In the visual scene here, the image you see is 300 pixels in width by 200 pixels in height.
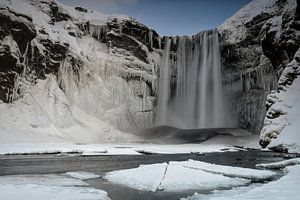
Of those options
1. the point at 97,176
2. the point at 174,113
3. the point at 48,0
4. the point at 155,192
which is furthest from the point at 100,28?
the point at 155,192

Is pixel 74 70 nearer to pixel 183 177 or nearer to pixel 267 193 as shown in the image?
pixel 183 177

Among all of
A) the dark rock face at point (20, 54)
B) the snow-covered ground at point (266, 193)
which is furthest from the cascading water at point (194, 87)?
the snow-covered ground at point (266, 193)

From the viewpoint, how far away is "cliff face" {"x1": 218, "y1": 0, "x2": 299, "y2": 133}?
59.0m

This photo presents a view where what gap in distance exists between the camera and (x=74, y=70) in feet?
190

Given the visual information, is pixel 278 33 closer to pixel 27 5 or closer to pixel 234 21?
pixel 234 21

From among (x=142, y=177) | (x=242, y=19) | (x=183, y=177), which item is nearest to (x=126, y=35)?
(x=242, y=19)

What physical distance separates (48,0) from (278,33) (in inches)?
1605

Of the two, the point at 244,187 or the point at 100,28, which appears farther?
the point at 100,28

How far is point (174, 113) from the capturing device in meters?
69.4

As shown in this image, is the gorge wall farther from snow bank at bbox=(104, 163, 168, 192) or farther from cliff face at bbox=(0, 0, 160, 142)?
snow bank at bbox=(104, 163, 168, 192)

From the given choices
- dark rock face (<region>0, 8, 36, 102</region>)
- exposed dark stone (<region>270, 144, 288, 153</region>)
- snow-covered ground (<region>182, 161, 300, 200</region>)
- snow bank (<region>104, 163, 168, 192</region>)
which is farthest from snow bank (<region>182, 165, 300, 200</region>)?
dark rock face (<region>0, 8, 36, 102</region>)

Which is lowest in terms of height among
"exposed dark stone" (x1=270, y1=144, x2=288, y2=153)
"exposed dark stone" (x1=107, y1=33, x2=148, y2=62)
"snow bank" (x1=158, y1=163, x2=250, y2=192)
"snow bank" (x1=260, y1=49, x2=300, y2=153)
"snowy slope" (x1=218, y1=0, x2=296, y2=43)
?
"snow bank" (x1=158, y1=163, x2=250, y2=192)

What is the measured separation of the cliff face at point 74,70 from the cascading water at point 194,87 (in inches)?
124

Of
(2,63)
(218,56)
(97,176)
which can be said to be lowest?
(97,176)
